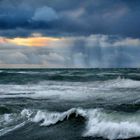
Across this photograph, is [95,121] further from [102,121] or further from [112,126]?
[112,126]

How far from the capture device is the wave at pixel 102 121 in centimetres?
1049

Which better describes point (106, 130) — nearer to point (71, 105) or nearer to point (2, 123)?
point (2, 123)

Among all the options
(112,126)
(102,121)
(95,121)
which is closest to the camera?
(112,126)

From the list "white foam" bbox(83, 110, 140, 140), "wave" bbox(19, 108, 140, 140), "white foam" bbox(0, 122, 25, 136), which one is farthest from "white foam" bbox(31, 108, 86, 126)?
"white foam" bbox(83, 110, 140, 140)

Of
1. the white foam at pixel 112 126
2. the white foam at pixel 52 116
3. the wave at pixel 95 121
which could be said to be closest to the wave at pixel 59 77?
the wave at pixel 95 121

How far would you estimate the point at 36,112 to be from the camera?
1505cm

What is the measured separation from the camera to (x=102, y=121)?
11.8 meters

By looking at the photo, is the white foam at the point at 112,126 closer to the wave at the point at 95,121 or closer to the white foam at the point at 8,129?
the wave at the point at 95,121

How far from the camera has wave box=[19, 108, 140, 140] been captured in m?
10.5

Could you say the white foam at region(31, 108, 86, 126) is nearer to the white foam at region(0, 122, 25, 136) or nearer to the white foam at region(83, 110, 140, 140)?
the white foam at region(0, 122, 25, 136)

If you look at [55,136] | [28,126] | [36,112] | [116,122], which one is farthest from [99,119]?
[36,112]

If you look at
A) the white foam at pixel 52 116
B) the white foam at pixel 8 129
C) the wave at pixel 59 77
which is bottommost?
the white foam at pixel 8 129

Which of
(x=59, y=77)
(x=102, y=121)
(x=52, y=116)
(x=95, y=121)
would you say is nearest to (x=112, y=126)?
(x=102, y=121)

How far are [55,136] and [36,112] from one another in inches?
155
